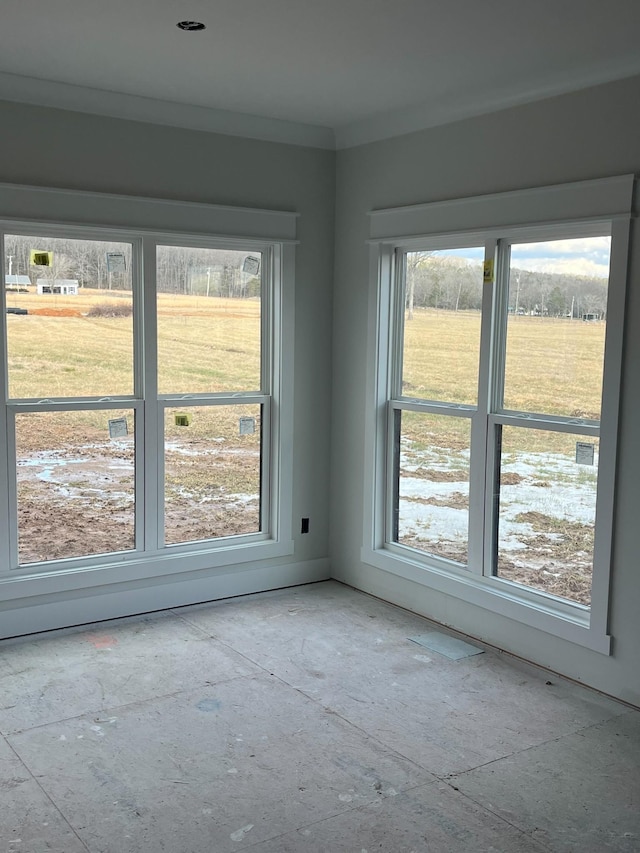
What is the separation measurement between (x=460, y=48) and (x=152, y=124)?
5.73 ft

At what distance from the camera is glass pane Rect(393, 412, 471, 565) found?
4.47 m

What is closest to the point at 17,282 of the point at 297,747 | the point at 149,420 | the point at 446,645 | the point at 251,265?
the point at 149,420

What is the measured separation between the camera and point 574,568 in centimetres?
391

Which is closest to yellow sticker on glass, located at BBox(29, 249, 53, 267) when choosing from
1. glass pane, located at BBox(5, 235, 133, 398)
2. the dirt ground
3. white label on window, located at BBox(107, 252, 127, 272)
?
glass pane, located at BBox(5, 235, 133, 398)

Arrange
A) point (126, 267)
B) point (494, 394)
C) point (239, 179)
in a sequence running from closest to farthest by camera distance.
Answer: point (494, 394)
point (126, 267)
point (239, 179)

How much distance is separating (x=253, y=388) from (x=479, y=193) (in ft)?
5.63

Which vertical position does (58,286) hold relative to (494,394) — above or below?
above

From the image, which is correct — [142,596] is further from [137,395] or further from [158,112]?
[158,112]

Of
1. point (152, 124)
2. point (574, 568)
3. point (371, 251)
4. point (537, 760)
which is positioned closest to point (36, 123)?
point (152, 124)

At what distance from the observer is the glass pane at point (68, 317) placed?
13.8 feet

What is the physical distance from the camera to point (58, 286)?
431cm

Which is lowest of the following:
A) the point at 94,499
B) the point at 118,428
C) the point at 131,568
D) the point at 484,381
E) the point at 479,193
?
the point at 131,568

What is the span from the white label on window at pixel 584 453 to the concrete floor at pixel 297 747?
1010 mm

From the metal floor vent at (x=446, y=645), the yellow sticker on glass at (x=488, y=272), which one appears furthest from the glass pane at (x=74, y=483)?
the yellow sticker on glass at (x=488, y=272)
